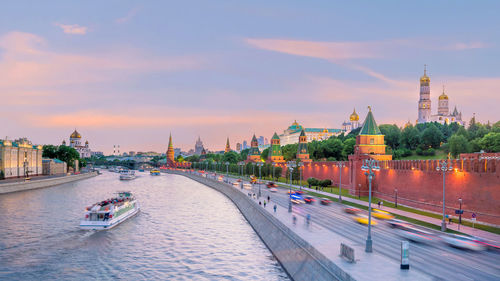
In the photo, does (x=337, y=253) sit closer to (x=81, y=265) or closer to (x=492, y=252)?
(x=492, y=252)

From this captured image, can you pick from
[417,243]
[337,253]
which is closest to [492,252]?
[417,243]

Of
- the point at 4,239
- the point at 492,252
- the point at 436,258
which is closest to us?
the point at 436,258

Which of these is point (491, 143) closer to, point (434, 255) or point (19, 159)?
point (434, 255)

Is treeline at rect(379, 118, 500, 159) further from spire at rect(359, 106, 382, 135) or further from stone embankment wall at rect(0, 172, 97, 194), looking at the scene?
stone embankment wall at rect(0, 172, 97, 194)

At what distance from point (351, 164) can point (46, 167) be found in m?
112

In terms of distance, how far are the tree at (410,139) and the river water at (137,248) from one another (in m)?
77.8

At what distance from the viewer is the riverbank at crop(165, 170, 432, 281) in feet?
63.5

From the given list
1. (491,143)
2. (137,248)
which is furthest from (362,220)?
(491,143)

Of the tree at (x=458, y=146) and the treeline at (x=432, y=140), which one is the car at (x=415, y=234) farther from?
the treeline at (x=432, y=140)

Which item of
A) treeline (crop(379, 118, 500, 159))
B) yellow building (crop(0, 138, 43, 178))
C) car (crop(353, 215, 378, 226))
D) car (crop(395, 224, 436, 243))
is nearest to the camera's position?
car (crop(395, 224, 436, 243))

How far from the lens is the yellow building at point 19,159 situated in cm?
10319

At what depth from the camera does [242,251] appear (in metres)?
35.5

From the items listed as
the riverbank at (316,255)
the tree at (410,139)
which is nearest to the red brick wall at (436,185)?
the riverbank at (316,255)

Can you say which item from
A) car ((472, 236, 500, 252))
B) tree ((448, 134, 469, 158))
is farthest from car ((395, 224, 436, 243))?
tree ((448, 134, 469, 158))
